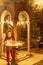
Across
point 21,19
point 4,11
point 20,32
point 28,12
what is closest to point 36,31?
point 20,32

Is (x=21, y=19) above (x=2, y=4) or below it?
below

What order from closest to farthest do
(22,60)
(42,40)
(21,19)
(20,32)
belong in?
1. (22,60)
2. (21,19)
3. (20,32)
4. (42,40)

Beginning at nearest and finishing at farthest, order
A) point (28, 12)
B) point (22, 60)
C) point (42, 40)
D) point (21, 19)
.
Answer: point (22, 60)
point (28, 12)
point (21, 19)
point (42, 40)

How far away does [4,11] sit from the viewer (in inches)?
291

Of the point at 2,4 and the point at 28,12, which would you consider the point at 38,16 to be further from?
the point at 2,4

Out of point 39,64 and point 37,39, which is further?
point 37,39

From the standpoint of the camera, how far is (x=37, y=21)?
11539mm

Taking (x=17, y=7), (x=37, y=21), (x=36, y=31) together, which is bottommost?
(x=36, y=31)

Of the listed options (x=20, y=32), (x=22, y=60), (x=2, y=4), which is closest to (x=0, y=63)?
(x=22, y=60)

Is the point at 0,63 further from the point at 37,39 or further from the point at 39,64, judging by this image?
the point at 37,39

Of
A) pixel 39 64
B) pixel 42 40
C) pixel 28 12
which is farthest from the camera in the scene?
pixel 42 40

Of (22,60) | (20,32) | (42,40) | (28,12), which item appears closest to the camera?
(22,60)

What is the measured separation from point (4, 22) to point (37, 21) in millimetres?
4158

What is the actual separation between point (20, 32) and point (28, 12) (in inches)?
105
